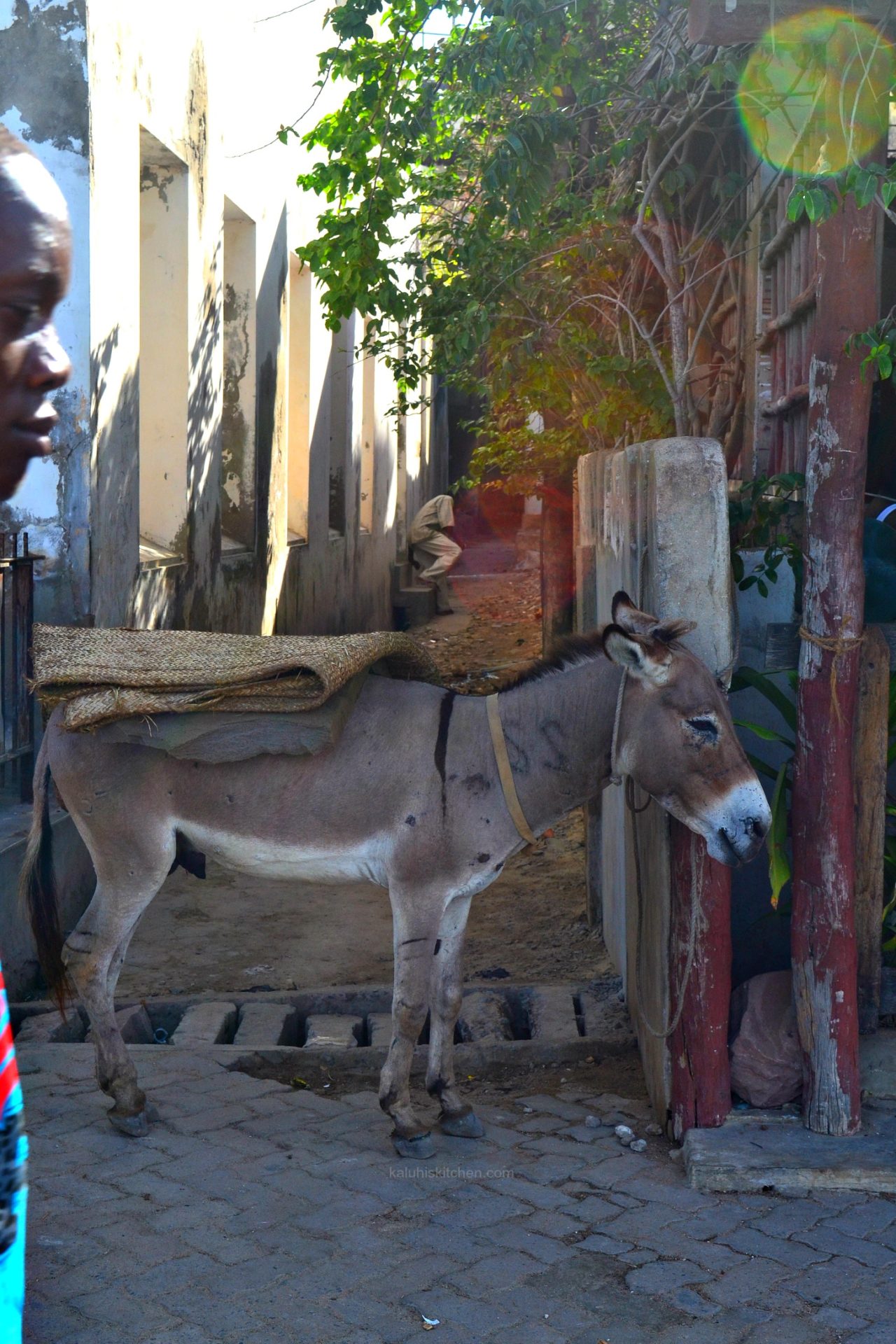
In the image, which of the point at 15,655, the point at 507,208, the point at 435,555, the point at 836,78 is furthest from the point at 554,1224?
the point at 435,555

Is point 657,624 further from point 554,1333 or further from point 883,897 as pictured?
point 554,1333

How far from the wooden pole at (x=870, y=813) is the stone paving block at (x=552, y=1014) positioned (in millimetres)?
1141

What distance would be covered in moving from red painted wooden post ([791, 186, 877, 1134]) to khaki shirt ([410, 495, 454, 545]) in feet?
46.7

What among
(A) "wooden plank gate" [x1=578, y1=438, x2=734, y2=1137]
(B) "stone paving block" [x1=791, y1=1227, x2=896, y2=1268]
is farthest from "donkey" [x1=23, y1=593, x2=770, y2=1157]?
(B) "stone paving block" [x1=791, y1=1227, x2=896, y2=1268]

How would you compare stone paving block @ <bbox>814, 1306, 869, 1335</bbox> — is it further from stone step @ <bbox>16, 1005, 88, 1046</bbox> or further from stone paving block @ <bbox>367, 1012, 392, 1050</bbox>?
stone step @ <bbox>16, 1005, 88, 1046</bbox>

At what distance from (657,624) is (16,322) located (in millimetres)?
2541

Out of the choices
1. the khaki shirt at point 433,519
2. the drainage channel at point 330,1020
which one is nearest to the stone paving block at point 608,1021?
the drainage channel at point 330,1020

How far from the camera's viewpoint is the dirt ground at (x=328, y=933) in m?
5.37

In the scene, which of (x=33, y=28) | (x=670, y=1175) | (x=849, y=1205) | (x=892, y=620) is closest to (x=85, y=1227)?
(x=670, y=1175)

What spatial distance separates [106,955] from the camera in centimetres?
386

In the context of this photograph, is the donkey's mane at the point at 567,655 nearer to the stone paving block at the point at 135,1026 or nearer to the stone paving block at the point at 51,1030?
the stone paving block at the point at 135,1026

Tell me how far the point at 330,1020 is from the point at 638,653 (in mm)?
2093

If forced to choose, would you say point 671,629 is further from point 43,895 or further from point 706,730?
point 43,895

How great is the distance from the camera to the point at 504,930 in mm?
6062
